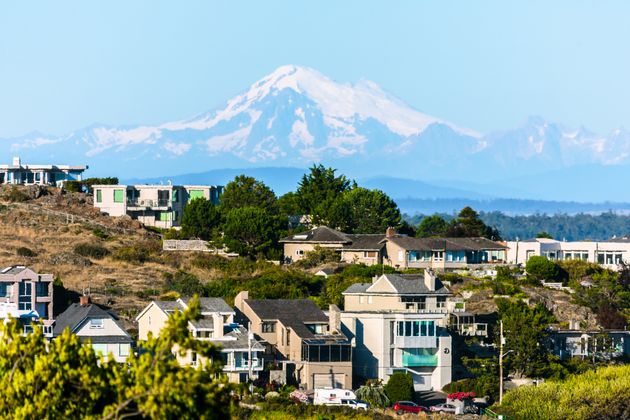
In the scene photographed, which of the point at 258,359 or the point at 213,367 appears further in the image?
the point at 258,359

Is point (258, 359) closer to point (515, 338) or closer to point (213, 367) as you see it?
point (515, 338)

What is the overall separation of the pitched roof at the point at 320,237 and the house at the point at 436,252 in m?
2.67

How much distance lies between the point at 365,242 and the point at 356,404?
1395 inches

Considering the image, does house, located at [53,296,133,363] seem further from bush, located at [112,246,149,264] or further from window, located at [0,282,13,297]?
bush, located at [112,246,149,264]

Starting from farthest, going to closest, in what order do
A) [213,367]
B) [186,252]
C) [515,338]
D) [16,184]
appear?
[16,184] → [186,252] → [515,338] → [213,367]


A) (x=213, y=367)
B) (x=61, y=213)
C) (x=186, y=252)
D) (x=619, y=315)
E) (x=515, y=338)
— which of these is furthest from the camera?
(x=61, y=213)

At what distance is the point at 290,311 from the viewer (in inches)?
3073

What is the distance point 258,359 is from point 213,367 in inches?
1370

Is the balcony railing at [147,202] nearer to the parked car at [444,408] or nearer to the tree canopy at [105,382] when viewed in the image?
the parked car at [444,408]

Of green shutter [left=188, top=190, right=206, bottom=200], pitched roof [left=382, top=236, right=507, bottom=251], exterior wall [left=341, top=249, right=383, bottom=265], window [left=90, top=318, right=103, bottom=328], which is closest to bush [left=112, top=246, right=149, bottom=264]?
exterior wall [left=341, top=249, right=383, bottom=265]

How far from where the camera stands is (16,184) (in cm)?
11519

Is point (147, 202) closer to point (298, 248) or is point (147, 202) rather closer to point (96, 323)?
point (298, 248)

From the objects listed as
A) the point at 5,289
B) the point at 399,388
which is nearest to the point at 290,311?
the point at 399,388

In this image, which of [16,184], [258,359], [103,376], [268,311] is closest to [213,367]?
[103,376]
